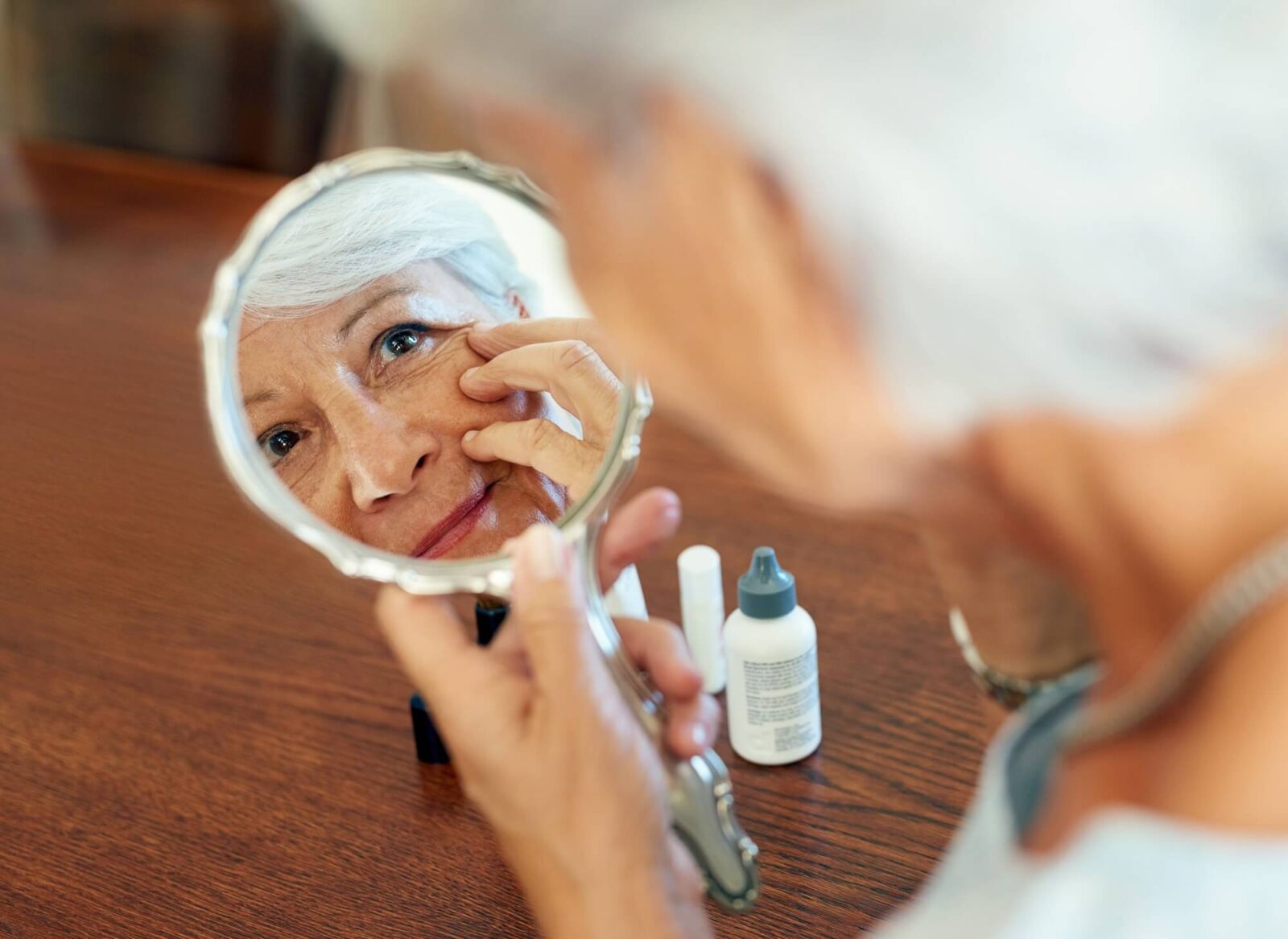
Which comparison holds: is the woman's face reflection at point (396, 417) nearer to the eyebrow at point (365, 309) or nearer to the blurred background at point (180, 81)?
the eyebrow at point (365, 309)

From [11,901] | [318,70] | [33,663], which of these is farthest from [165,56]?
[11,901]

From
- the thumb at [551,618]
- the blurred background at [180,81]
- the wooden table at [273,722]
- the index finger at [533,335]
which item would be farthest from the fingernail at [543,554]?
the blurred background at [180,81]

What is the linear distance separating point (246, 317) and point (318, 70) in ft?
4.30

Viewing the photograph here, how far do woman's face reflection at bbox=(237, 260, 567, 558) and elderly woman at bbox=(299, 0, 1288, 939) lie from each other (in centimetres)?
22

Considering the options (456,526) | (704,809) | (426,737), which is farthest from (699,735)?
(426,737)

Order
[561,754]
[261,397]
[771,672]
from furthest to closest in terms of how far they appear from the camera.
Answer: [771,672]
[261,397]
[561,754]

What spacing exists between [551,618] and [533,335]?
21cm

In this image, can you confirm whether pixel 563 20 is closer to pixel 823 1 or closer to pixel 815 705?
pixel 823 1

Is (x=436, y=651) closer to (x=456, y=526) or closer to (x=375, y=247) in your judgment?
(x=456, y=526)

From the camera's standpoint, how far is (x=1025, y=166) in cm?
42

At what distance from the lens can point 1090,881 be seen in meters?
0.44

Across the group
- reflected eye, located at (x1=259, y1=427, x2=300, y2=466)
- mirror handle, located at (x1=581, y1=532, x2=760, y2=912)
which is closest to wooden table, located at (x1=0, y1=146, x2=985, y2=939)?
mirror handle, located at (x1=581, y1=532, x2=760, y2=912)

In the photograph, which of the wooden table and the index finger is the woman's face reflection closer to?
the index finger

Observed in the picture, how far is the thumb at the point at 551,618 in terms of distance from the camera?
1.83 ft
